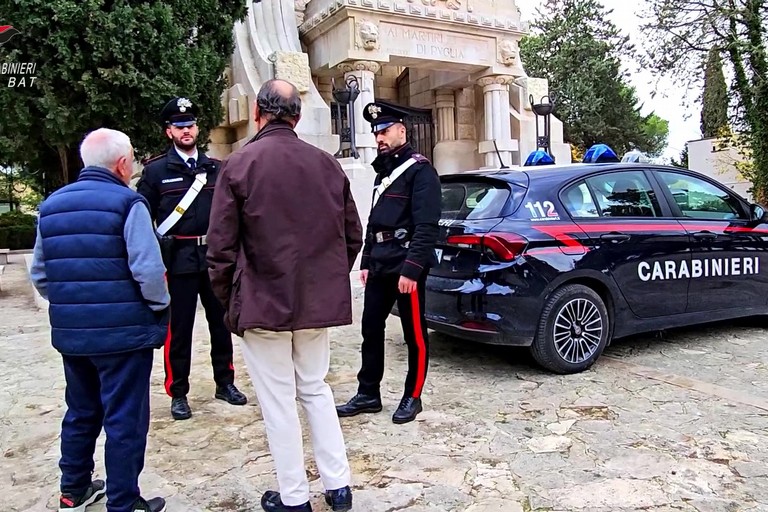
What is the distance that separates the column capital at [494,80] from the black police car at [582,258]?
7.63m

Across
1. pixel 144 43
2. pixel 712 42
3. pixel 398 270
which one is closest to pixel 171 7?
pixel 144 43

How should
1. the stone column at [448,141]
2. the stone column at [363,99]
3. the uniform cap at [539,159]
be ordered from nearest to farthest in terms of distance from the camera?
the uniform cap at [539,159] → the stone column at [363,99] → the stone column at [448,141]

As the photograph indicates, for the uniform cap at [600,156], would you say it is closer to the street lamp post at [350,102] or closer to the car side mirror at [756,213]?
the car side mirror at [756,213]

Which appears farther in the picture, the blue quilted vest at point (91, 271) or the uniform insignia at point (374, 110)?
the uniform insignia at point (374, 110)

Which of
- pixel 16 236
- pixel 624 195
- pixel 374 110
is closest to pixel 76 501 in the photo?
pixel 374 110

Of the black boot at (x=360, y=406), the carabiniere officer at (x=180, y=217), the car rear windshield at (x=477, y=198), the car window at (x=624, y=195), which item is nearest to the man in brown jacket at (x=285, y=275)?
the black boot at (x=360, y=406)

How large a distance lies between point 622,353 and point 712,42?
581 inches

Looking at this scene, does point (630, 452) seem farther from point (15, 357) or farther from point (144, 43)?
point (144, 43)

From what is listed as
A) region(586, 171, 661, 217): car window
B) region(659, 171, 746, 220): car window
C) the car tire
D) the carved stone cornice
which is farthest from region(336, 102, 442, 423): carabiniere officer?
the carved stone cornice

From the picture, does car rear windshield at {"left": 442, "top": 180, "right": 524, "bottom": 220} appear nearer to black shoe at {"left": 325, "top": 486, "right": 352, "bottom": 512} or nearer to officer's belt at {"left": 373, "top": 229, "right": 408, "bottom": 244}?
officer's belt at {"left": 373, "top": 229, "right": 408, "bottom": 244}

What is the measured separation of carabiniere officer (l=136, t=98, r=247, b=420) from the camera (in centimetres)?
376

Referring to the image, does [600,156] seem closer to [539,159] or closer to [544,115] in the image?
[539,159]

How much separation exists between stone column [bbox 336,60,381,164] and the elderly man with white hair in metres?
8.26

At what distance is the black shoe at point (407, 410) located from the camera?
3.73 metres
